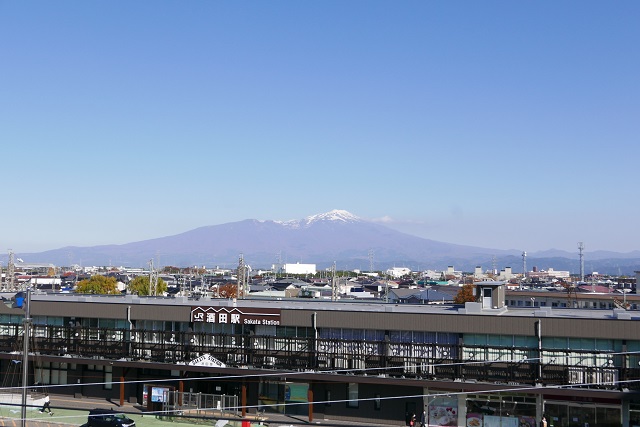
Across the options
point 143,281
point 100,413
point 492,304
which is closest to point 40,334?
point 100,413

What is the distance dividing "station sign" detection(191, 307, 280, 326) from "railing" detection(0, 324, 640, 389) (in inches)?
30.3

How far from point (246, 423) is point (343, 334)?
678cm

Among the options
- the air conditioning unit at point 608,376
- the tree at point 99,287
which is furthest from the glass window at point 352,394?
the tree at point 99,287

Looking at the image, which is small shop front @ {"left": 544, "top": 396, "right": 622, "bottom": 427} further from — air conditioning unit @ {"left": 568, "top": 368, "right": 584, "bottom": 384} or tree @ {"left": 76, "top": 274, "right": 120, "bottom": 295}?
tree @ {"left": 76, "top": 274, "right": 120, "bottom": 295}

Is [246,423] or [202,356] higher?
[202,356]

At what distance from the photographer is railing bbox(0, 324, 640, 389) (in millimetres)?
29438

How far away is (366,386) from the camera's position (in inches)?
1294

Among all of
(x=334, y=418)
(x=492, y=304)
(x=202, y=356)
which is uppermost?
(x=492, y=304)

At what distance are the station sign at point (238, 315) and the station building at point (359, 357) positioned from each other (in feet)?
0.17

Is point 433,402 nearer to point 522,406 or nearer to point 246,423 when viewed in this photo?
point 522,406

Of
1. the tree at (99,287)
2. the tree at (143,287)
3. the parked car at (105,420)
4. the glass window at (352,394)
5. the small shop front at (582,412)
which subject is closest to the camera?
the small shop front at (582,412)

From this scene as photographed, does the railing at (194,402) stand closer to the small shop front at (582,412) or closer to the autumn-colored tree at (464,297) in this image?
the small shop front at (582,412)

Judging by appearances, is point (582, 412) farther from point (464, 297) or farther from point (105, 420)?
point (464, 297)

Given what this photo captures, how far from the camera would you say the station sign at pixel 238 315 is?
34531 mm
